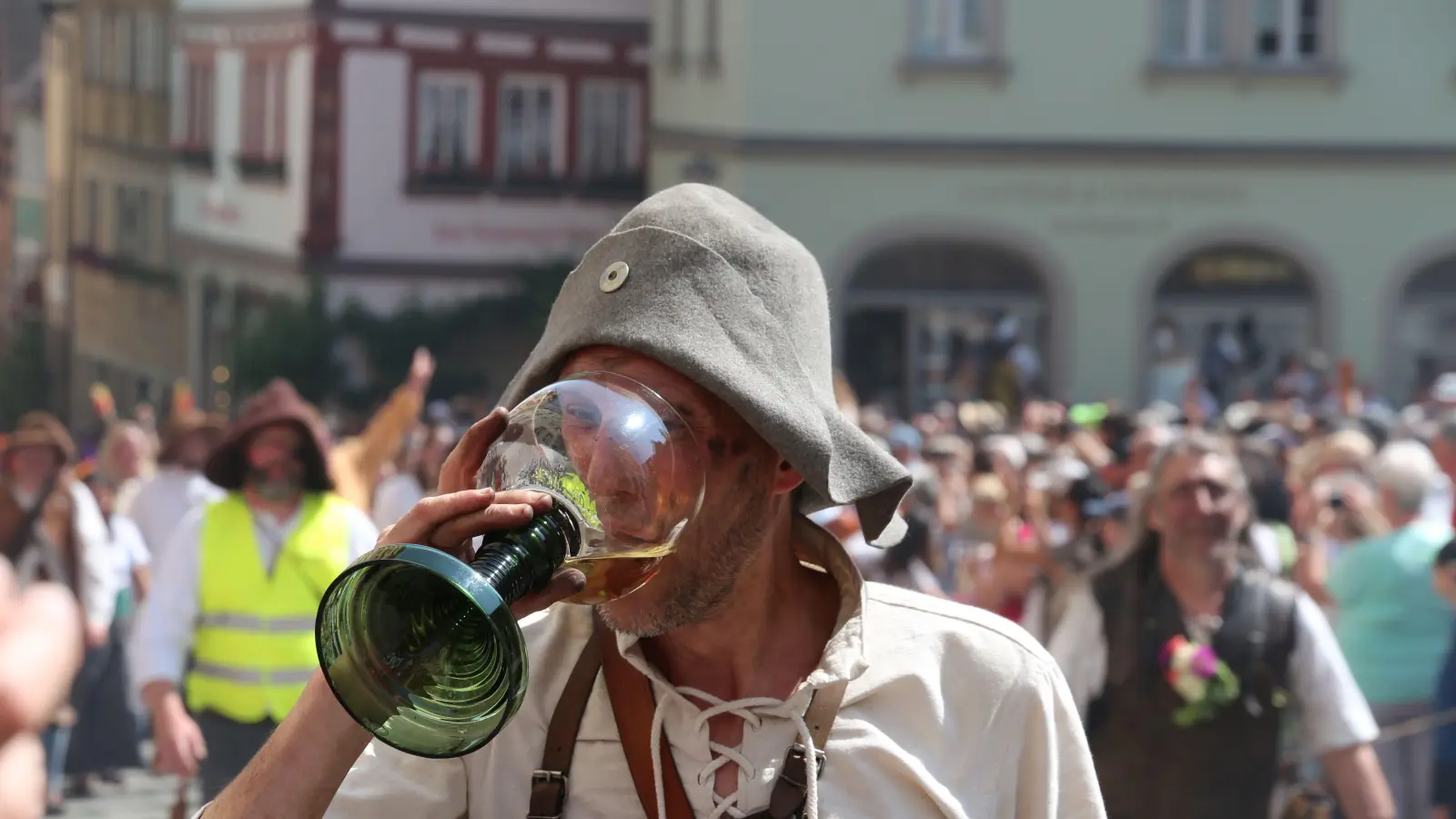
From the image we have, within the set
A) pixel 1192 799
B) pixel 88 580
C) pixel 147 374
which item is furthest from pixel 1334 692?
pixel 147 374

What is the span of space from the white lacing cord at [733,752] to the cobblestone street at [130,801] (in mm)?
7401

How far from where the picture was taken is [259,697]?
276 inches

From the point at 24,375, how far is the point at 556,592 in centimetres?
3907

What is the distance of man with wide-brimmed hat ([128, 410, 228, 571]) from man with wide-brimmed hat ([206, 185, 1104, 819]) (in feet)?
27.0

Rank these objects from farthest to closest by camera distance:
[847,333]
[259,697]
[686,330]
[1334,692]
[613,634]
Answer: [847,333]
[259,697]
[1334,692]
[613,634]
[686,330]

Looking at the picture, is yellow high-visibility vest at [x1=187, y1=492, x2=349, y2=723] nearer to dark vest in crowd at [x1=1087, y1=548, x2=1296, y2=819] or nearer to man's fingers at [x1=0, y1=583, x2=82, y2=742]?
dark vest in crowd at [x1=1087, y1=548, x2=1296, y2=819]

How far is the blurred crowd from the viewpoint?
7094 millimetres

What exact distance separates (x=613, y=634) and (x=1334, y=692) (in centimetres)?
327

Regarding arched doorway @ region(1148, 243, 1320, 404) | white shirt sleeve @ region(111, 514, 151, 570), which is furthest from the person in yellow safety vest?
arched doorway @ region(1148, 243, 1320, 404)

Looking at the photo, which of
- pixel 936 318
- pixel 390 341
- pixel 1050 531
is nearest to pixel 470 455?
pixel 1050 531

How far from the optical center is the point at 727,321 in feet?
8.24

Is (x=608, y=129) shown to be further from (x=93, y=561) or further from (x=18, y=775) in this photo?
(x=18, y=775)

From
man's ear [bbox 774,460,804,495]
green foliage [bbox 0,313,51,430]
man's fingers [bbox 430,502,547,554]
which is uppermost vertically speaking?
man's fingers [bbox 430,502,547,554]

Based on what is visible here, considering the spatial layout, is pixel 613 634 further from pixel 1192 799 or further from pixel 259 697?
pixel 259 697
